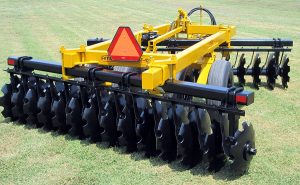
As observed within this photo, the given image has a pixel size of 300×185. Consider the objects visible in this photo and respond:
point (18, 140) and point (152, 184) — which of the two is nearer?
point (152, 184)

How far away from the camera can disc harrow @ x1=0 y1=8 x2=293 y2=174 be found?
3.88m

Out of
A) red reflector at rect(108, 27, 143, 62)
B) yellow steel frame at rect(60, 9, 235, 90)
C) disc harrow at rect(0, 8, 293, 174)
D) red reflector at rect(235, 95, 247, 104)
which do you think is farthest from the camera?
red reflector at rect(108, 27, 143, 62)

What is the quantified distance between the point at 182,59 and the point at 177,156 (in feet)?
3.28

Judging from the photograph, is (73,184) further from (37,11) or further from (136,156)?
(37,11)

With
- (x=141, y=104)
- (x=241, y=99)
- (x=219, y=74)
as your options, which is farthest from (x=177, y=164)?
(x=219, y=74)

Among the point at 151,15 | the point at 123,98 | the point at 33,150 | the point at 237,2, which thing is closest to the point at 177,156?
the point at 123,98

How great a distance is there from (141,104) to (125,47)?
2.23 ft

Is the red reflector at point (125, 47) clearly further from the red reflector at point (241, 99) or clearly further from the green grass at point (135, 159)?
the red reflector at point (241, 99)

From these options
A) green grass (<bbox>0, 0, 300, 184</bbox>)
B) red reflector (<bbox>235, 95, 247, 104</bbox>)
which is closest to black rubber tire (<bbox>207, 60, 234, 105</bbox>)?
green grass (<bbox>0, 0, 300, 184</bbox>)

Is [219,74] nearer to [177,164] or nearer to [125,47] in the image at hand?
[125,47]

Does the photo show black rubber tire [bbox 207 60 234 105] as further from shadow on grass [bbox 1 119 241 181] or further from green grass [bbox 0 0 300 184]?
shadow on grass [bbox 1 119 241 181]

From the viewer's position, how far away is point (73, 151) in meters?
4.53

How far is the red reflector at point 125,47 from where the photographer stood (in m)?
4.55

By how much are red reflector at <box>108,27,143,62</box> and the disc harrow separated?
1 centimetres
